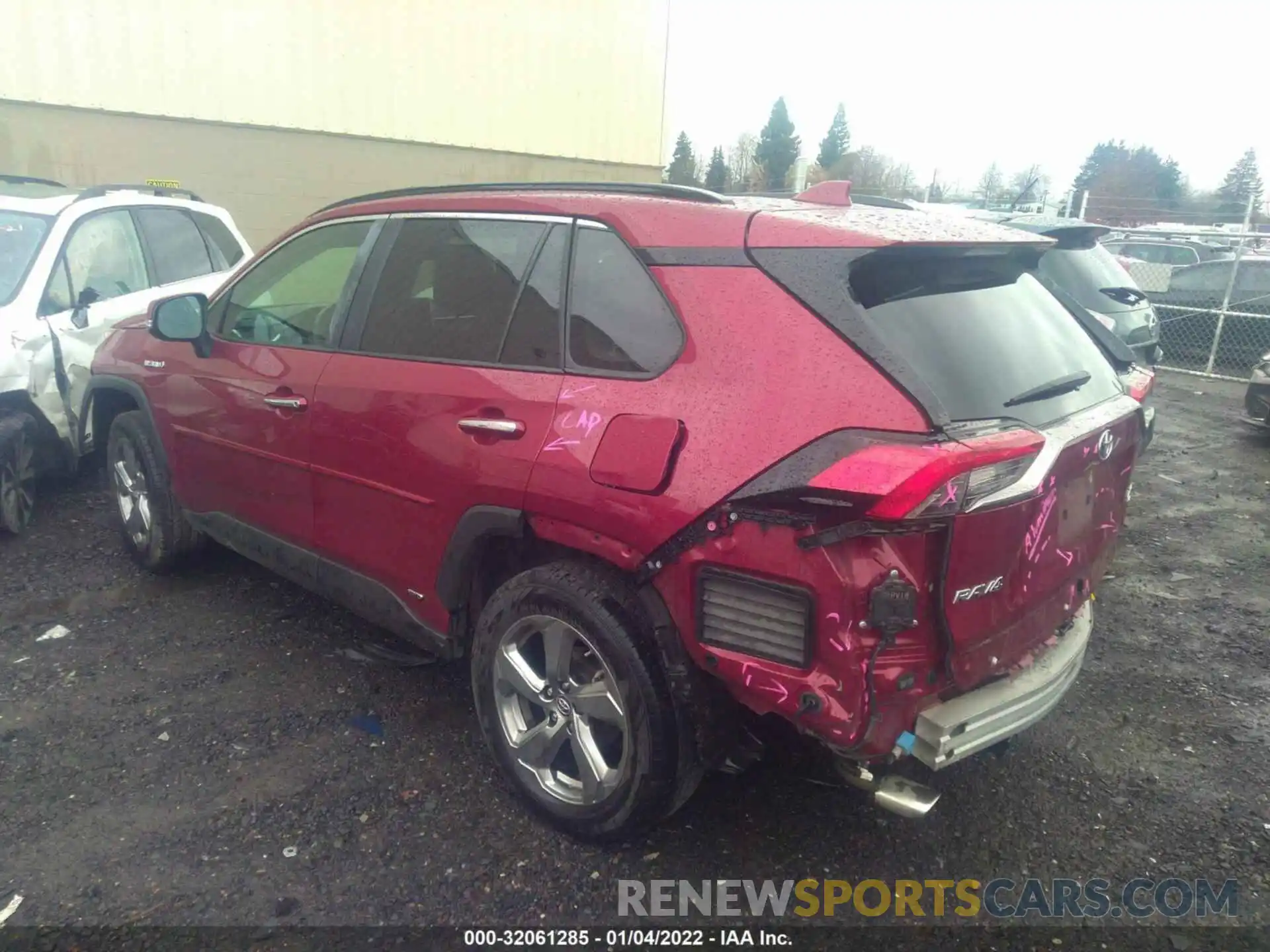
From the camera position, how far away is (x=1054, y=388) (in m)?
2.44

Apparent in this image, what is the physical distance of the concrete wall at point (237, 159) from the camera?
10.8 metres

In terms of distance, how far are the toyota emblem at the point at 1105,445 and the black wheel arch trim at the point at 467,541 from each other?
1.62 metres

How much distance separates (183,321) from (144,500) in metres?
1.16

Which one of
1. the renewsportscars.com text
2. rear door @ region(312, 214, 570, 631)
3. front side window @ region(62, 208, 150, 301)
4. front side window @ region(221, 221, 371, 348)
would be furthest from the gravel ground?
front side window @ region(62, 208, 150, 301)

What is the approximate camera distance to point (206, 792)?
113 inches

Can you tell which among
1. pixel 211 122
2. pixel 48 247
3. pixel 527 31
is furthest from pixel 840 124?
pixel 48 247

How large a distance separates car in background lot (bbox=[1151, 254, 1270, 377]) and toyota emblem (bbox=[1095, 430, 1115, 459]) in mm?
10599

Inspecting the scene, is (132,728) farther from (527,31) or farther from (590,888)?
(527,31)

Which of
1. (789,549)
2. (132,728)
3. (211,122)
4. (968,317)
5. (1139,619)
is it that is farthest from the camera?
(211,122)

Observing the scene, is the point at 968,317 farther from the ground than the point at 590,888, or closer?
farther from the ground

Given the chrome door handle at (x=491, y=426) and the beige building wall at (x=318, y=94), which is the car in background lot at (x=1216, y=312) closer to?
the beige building wall at (x=318, y=94)

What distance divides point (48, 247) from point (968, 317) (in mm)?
5304

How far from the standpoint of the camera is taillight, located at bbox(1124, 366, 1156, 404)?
2.94m

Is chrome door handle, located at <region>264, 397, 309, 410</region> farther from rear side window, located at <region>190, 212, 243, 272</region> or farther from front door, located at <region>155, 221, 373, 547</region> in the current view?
rear side window, located at <region>190, 212, 243, 272</region>
